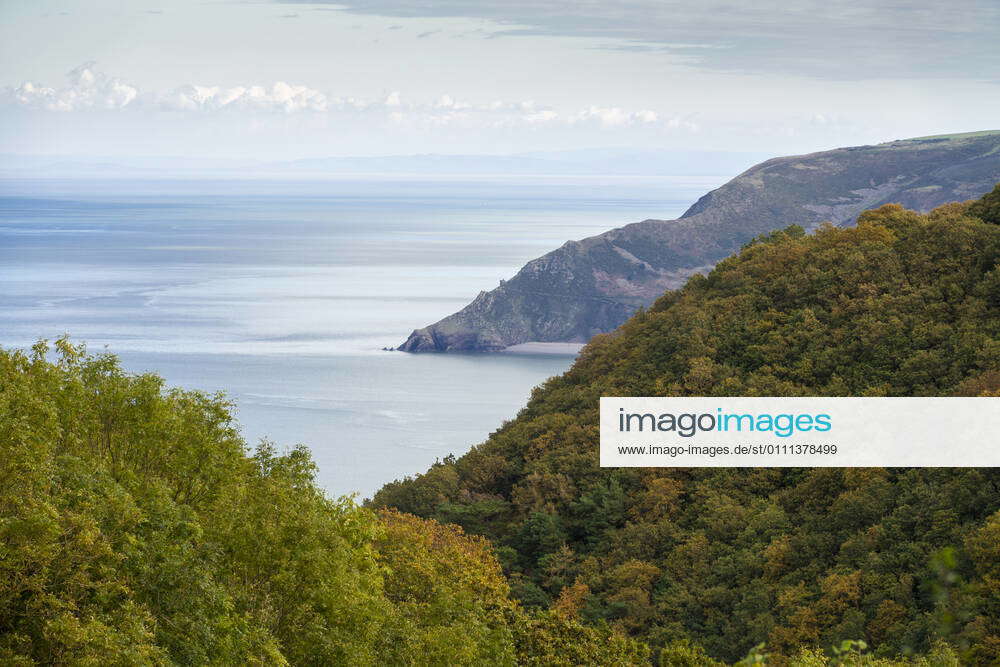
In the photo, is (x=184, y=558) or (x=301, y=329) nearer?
(x=184, y=558)

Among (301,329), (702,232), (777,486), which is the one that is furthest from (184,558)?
(702,232)

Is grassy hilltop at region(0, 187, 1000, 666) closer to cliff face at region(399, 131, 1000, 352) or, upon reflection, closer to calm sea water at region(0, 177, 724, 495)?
calm sea water at region(0, 177, 724, 495)

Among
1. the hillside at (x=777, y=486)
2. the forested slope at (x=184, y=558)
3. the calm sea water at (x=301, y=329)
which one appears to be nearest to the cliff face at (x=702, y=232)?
the calm sea water at (x=301, y=329)

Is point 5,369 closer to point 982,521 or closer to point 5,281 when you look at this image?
point 982,521

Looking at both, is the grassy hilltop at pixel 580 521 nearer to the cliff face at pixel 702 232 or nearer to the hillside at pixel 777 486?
the hillside at pixel 777 486

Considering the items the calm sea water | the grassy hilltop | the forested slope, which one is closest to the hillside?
the grassy hilltop

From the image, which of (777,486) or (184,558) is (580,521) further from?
(184,558)
